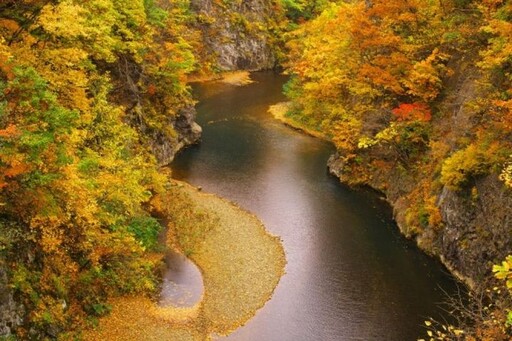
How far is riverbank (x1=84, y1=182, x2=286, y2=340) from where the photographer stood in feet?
65.2

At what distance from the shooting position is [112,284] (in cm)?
2088

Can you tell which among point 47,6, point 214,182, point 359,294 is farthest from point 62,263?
point 214,182

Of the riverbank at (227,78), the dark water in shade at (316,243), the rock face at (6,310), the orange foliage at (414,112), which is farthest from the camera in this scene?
the riverbank at (227,78)

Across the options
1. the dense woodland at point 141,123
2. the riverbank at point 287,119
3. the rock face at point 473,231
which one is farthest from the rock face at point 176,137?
the rock face at point 473,231

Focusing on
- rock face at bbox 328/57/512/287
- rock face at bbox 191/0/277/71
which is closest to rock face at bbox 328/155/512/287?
rock face at bbox 328/57/512/287

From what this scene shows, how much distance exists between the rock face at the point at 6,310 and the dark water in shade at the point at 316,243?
350 inches

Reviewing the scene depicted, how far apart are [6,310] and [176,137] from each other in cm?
2814

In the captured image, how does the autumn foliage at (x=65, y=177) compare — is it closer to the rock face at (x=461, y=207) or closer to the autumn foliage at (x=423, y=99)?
the rock face at (x=461, y=207)

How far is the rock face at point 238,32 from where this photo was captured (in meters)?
76.6

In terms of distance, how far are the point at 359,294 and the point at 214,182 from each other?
1576cm

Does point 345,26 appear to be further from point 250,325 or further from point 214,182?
point 250,325

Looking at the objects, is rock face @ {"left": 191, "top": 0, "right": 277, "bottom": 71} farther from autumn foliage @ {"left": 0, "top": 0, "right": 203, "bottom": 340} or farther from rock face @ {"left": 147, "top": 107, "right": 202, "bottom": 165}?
autumn foliage @ {"left": 0, "top": 0, "right": 203, "bottom": 340}

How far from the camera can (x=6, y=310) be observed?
46.6 ft

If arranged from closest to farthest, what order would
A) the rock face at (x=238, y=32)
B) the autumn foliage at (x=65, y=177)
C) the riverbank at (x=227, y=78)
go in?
the autumn foliage at (x=65, y=177) → the riverbank at (x=227, y=78) → the rock face at (x=238, y=32)
